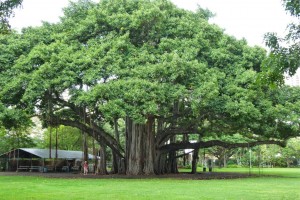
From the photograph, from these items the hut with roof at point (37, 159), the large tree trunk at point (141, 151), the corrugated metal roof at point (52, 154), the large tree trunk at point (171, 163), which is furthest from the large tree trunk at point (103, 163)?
the corrugated metal roof at point (52, 154)

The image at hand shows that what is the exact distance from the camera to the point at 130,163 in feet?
77.6

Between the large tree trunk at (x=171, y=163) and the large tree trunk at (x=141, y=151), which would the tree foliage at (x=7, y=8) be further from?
the large tree trunk at (x=171, y=163)

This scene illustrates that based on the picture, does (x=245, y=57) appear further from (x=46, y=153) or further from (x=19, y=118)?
(x=46, y=153)

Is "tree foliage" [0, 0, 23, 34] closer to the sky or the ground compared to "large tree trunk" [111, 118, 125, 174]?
closer to the sky

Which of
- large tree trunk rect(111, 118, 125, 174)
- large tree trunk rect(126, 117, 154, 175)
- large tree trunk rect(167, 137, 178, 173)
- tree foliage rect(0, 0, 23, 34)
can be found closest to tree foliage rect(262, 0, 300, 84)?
tree foliage rect(0, 0, 23, 34)

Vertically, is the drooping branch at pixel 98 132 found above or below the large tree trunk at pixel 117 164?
above

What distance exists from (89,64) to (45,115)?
4954 millimetres

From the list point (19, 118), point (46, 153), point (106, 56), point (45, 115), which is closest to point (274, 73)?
point (106, 56)

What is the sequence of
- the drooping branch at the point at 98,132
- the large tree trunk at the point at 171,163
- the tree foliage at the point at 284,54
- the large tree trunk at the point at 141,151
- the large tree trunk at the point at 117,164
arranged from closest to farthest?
the tree foliage at the point at 284,54, the large tree trunk at the point at 141,151, the drooping branch at the point at 98,132, the large tree trunk at the point at 117,164, the large tree trunk at the point at 171,163

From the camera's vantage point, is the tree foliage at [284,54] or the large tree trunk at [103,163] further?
the large tree trunk at [103,163]

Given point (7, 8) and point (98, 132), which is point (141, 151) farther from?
point (7, 8)

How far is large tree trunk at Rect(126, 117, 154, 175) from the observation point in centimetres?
2339

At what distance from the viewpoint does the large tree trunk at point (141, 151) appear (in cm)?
2339

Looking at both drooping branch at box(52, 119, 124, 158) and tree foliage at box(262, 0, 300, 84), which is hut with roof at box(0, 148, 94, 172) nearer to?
drooping branch at box(52, 119, 124, 158)
